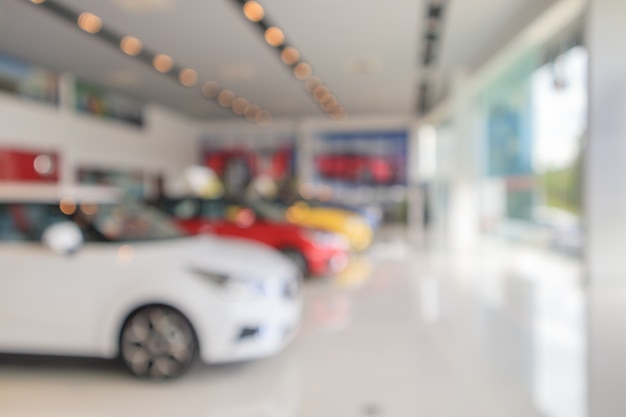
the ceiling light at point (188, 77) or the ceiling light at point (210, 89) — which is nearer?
the ceiling light at point (188, 77)

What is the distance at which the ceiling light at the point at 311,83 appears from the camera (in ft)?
41.2

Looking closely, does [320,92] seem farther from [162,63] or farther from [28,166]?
[28,166]

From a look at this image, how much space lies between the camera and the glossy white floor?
2.94m

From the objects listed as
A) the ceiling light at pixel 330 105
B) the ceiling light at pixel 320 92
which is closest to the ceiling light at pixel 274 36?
the ceiling light at pixel 320 92

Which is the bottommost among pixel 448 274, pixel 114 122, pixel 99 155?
pixel 448 274

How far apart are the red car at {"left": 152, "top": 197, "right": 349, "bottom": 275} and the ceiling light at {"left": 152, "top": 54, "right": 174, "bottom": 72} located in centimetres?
385

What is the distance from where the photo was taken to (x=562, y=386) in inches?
129

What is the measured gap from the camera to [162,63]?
1074 centimetres

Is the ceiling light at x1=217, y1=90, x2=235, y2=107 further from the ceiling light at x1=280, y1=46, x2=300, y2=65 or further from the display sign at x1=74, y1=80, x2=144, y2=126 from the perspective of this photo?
the ceiling light at x1=280, y1=46, x2=300, y2=65

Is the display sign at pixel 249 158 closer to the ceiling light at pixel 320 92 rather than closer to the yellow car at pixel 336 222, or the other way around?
the ceiling light at pixel 320 92

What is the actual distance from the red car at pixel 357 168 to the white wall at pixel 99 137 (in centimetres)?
524

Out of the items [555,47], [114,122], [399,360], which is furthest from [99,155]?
[399,360]

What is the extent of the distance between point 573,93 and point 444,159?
8.87 metres

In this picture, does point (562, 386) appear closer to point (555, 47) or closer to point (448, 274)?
point (448, 274)
